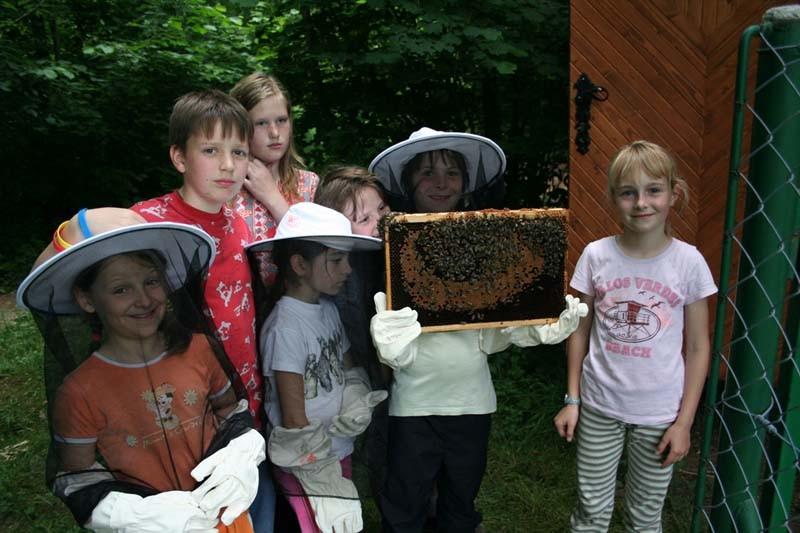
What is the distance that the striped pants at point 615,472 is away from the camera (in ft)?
6.97

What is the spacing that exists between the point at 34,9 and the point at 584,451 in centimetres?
656

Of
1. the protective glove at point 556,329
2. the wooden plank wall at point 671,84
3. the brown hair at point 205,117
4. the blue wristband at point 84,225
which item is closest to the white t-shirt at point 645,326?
the protective glove at point 556,329

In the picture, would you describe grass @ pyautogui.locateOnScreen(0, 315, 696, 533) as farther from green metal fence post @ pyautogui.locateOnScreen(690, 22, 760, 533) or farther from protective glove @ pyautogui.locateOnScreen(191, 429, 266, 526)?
green metal fence post @ pyautogui.locateOnScreen(690, 22, 760, 533)

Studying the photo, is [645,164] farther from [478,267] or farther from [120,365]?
[120,365]

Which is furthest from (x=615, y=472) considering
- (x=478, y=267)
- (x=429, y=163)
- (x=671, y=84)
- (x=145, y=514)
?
(x=671, y=84)

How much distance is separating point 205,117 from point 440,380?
1177 mm

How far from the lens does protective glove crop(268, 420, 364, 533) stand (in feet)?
6.60

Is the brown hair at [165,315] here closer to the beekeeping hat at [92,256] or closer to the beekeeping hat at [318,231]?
the beekeeping hat at [92,256]

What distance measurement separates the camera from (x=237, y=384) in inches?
71.0

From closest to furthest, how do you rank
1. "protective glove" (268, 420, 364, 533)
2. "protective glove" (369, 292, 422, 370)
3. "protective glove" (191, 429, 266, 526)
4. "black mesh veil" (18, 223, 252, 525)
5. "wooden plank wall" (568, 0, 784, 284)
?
"black mesh veil" (18, 223, 252, 525) < "protective glove" (191, 429, 266, 526) < "protective glove" (369, 292, 422, 370) < "protective glove" (268, 420, 364, 533) < "wooden plank wall" (568, 0, 784, 284)

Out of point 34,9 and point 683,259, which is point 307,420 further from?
point 34,9

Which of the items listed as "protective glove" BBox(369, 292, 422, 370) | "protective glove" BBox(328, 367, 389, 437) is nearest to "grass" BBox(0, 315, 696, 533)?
"protective glove" BBox(328, 367, 389, 437)

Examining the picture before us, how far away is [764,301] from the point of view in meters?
1.46

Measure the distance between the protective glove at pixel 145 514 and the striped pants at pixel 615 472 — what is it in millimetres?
1332
